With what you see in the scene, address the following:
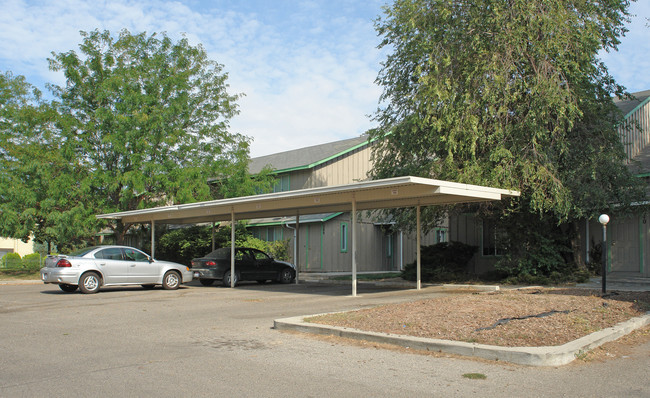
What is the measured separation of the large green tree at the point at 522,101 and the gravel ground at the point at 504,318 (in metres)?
5.21

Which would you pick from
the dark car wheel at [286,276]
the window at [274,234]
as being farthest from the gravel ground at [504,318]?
the window at [274,234]

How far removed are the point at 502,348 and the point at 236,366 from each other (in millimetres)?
3394

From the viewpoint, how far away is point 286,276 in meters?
22.5

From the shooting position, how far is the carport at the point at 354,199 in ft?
46.1

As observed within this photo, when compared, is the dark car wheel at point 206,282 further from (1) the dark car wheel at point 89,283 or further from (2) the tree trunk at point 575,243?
(2) the tree trunk at point 575,243

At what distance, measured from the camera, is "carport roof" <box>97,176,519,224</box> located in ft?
45.9

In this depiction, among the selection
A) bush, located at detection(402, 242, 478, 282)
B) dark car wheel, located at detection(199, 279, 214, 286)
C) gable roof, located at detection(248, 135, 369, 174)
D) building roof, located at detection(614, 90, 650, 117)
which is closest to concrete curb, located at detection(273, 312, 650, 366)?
bush, located at detection(402, 242, 478, 282)

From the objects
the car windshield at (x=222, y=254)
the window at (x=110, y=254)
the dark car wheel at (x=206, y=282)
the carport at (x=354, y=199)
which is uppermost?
the carport at (x=354, y=199)

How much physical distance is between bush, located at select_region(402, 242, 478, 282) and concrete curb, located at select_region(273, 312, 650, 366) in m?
11.5

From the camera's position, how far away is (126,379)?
631 cm

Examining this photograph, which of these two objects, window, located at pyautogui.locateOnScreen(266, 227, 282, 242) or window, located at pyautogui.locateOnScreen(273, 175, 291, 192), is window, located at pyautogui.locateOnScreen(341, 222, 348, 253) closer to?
window, located at pyautogui.locateOnScreen(266, 227, 282, 242)

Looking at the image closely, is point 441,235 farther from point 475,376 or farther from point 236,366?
point 236,366

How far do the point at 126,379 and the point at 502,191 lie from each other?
38.8 feet

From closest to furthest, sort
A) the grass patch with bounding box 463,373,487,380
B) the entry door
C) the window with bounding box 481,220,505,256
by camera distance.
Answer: the grass patch with bounding box 463,373,487,380, the entry door, the window with bounding box 481,220,505,256
